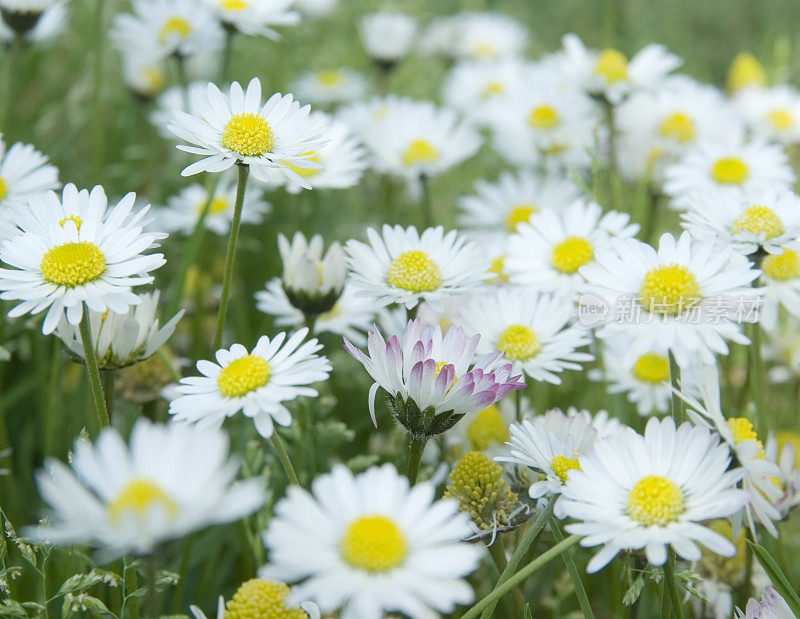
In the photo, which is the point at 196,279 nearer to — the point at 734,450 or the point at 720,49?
the point at 734,450

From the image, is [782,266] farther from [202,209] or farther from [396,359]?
[202,209]

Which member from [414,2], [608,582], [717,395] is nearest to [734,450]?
[717,395]

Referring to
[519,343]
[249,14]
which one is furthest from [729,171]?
[249,14]

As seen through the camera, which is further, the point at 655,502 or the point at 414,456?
the point at 414,456

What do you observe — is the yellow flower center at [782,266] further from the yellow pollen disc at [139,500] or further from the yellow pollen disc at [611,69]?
the yellow pollen disc at [139,500]

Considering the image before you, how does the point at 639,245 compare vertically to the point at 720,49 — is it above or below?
below
